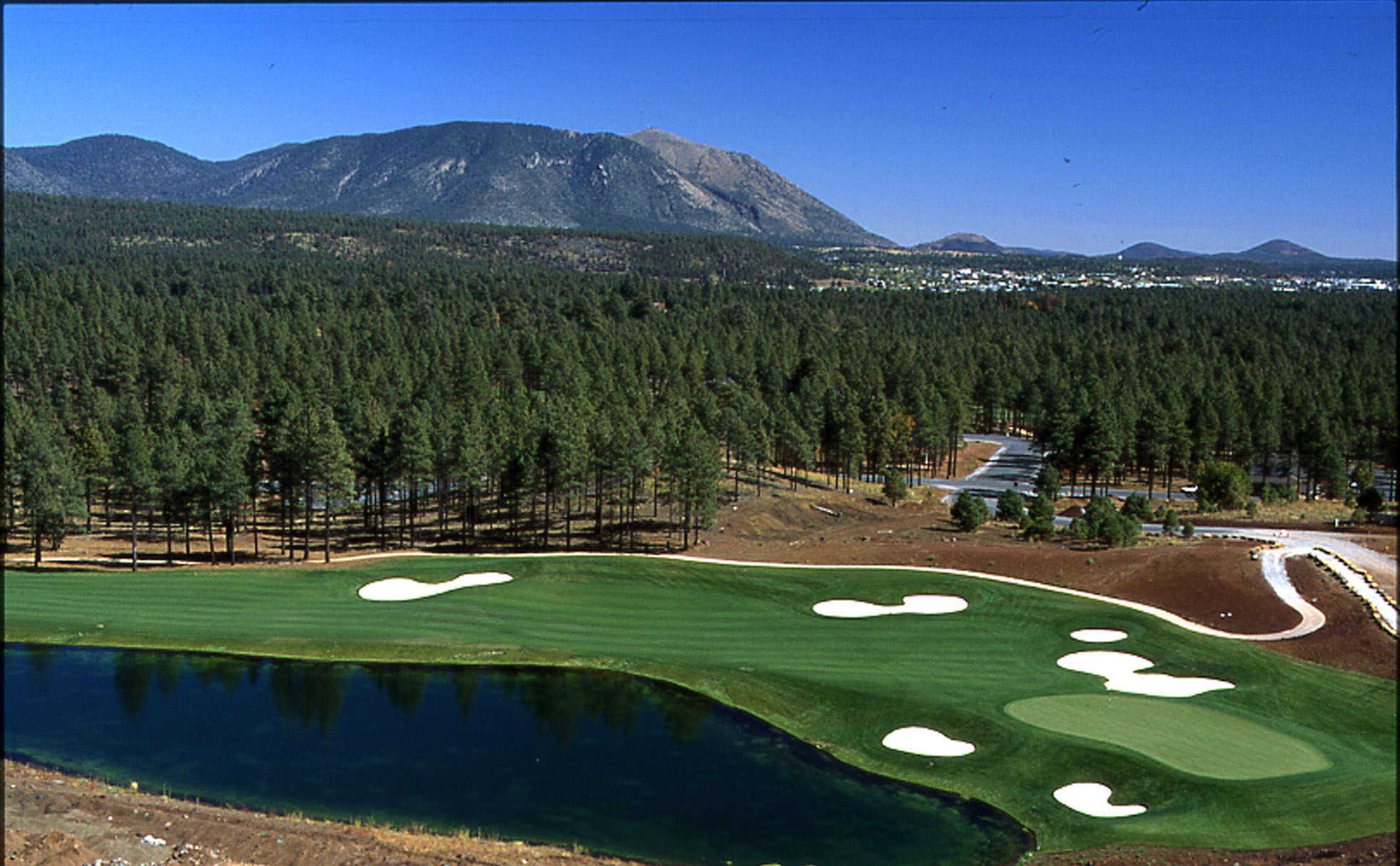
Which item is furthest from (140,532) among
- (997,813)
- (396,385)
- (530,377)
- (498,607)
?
(997,813)

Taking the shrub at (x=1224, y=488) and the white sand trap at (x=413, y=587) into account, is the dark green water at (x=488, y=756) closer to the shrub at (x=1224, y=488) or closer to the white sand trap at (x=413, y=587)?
the white sand trap at (x=413, y=587)

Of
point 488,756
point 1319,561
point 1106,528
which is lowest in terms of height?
point 488,756

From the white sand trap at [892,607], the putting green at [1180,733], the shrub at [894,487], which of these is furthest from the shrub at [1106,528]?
the putting green at [1180,733]

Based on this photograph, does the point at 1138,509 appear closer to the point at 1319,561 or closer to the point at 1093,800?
the point at 1319,561

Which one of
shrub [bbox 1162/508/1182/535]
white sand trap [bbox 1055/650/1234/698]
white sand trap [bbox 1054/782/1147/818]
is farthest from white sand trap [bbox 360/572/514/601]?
shrub [bbox 1162/508/1182/535]

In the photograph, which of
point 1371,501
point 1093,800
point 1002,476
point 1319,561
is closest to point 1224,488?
point 1371,501

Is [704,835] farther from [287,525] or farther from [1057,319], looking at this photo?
[1057,319]

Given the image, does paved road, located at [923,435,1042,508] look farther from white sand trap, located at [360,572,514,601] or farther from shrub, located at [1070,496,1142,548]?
white sand trap, located at [360,572,514,601]
